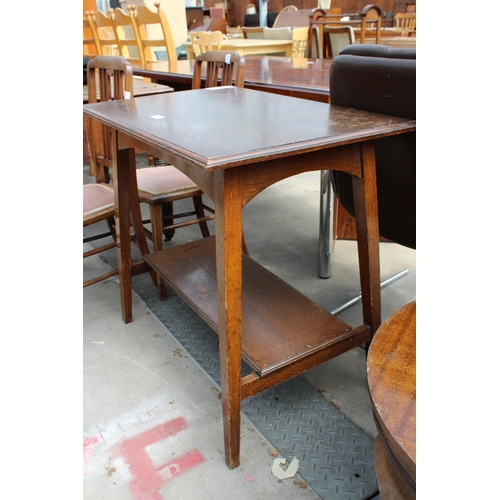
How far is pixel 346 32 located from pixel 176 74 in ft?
7.44

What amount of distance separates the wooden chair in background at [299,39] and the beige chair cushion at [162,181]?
3.86 m

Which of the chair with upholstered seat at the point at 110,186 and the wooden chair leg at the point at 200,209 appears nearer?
the chair with upholstered seat at the point at 110,186

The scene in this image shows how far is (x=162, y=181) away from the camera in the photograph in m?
2.11

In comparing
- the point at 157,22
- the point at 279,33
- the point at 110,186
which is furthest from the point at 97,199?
the point at 279,33

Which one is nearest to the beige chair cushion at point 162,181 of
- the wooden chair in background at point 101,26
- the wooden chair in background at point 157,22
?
the wooden chair in background at point 157,22

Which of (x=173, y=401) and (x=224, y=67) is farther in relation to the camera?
(x=224, y=67)

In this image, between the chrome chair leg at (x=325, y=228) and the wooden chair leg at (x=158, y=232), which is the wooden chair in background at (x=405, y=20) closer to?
the chrome chair leg at (x=325, y=228)

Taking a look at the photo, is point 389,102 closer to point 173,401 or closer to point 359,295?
point 359,295

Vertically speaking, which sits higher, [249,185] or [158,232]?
[249,185]

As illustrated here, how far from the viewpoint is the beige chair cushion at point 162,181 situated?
2.01 meters

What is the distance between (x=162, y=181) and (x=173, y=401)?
3.27 ft

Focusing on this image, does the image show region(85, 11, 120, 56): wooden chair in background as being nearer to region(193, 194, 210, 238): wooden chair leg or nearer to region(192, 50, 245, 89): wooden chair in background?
region(192, 50, 245, 89): wooden chair in background
